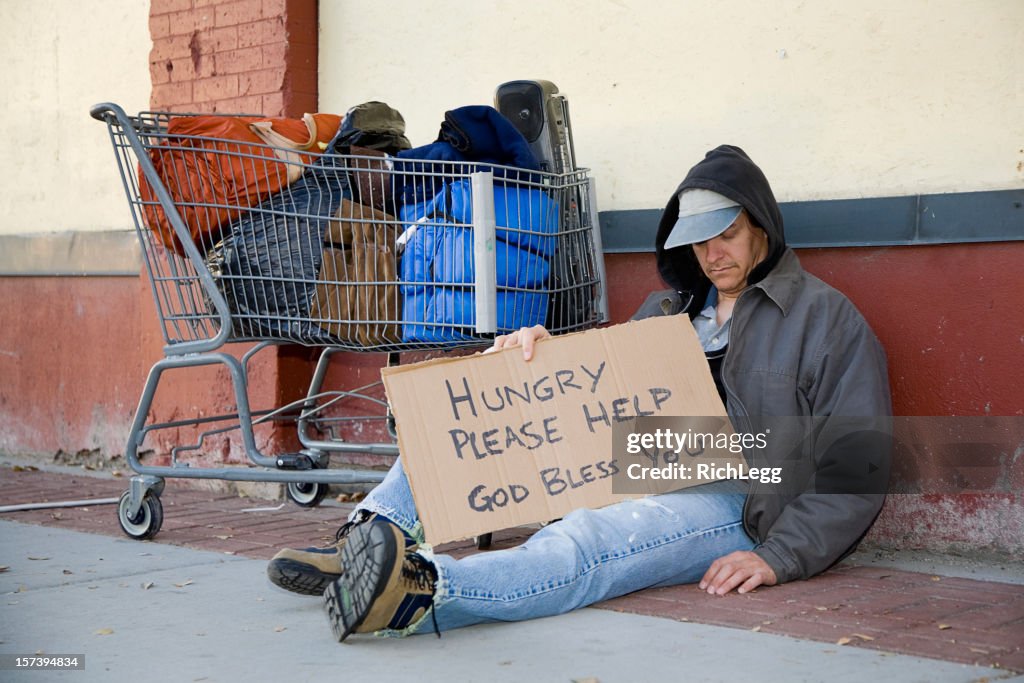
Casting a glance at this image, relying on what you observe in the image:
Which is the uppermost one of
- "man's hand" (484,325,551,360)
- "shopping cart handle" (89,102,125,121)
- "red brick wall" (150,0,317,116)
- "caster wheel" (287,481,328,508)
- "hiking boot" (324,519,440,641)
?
"red brick wall" (150,0,317,116)

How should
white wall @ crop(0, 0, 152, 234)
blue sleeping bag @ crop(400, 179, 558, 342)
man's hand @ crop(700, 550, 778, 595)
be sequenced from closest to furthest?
1. man's hand @ crop(700, 550, 778, 595)
2. blue sleeping bag @ crop(400, 179, 558, 342)
3. white wall @ crop(0, 0, 152, 234)

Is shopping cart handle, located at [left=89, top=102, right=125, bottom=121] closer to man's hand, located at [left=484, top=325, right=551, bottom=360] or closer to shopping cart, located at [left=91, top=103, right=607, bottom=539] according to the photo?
shopping cart, located at [left=91, top=103, right=607, bottom=539]

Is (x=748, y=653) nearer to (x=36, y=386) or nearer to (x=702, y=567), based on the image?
(x=702, y=567)

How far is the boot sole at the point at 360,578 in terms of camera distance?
2576 millimetres

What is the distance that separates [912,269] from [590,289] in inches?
42.7

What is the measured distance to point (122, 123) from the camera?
3.91 meters

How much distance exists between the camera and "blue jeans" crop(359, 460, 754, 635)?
2791 millimetres

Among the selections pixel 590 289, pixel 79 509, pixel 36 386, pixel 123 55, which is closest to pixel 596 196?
pixel 590 289

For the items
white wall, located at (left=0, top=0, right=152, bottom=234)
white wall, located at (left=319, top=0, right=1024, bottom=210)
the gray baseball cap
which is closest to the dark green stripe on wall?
white wall, located at (left=319, top=0, right=1024, bottom=210)

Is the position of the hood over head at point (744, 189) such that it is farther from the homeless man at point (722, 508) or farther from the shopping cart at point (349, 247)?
the shopping cart at point (349, 247)

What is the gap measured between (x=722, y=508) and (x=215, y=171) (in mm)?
1985

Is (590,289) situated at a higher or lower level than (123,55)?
lower

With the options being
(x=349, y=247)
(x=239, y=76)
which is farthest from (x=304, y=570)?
(x=239, y=76)

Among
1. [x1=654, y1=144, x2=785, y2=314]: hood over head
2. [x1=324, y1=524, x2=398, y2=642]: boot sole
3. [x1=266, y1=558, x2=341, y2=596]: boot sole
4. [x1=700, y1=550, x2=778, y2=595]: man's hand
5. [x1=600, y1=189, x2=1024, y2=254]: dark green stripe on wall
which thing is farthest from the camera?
[x1=600, y1=189, x2=1024, y2=254]: dark green stripe on wall
